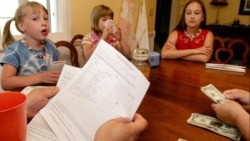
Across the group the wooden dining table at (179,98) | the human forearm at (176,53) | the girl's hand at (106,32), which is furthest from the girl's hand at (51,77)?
the human forearm at (176,53)

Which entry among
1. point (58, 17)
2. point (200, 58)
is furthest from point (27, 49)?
point (58, 17)

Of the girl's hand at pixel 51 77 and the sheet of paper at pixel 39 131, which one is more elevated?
the girl's hand at pixel 51 77

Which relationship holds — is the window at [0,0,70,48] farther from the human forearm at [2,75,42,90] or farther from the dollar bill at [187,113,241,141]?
the dollar bill at [187,113,241,141]

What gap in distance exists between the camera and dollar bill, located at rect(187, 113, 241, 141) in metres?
0.55

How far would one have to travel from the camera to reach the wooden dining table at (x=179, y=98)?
578mm

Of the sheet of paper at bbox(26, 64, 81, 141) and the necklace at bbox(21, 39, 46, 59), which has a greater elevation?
the necklace at bbox(21, 39, 46, 59)

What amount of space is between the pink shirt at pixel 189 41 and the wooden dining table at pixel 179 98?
0.31m

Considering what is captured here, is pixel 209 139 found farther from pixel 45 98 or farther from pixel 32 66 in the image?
pixel 32 66

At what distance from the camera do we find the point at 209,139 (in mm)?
550

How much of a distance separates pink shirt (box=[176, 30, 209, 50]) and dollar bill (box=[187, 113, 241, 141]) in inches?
40.2

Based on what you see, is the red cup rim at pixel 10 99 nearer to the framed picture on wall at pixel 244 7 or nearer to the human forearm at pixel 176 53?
the human forearm at pixel 176 53

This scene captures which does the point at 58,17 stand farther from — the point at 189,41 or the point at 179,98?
the point at 179,98

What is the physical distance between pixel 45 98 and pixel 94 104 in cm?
18

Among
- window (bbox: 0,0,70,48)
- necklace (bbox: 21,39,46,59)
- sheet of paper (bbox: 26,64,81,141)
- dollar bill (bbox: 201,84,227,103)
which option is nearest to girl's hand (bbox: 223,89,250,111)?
dollar bill (bbox: 201,84,227,103)
